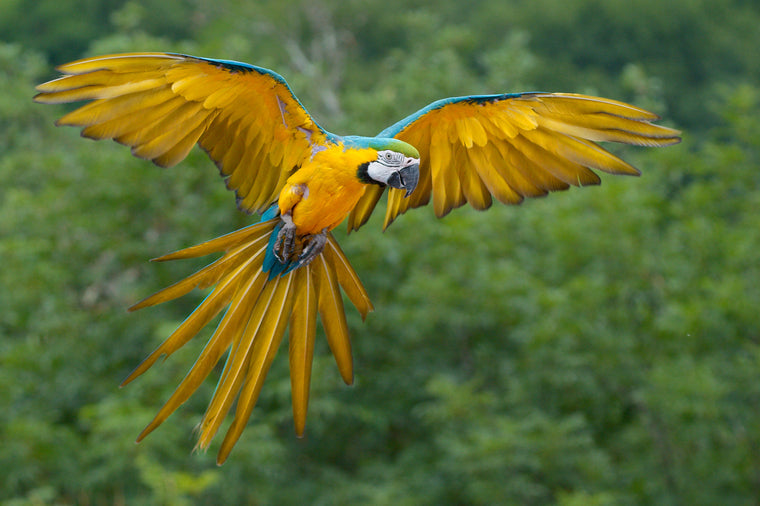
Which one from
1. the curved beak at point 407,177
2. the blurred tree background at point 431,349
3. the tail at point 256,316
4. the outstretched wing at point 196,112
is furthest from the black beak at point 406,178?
the blurred tree background at point 431,349

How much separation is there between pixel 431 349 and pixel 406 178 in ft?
20.0

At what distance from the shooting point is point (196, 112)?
2613 mm

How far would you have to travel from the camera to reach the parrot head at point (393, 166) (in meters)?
2.46

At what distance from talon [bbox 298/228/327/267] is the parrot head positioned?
305mm

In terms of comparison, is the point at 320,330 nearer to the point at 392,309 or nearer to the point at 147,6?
the point at 392,309

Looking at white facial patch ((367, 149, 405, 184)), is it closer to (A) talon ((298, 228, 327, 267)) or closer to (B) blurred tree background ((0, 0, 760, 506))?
(A) talon ((298, 228, 327, 267))

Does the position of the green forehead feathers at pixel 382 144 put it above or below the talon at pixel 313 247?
above

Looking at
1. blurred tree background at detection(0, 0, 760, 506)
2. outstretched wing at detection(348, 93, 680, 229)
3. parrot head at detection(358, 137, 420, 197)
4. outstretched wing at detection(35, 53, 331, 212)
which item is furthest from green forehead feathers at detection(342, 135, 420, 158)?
blurred tree background at detection(0, 0, 760, 506)

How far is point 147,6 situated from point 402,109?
9.76 meters

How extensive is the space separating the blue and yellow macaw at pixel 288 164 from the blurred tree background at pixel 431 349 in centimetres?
350

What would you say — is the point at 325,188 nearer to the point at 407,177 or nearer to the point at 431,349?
the point at 407,177

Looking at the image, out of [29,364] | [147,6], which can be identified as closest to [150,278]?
[29,364]

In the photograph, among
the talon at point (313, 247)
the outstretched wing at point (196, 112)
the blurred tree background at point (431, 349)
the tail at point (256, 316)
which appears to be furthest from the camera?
the blurred tree background at point (431, 349)

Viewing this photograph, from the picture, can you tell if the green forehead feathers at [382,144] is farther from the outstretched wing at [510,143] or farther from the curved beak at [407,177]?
the outstretched wing at [510,143]
